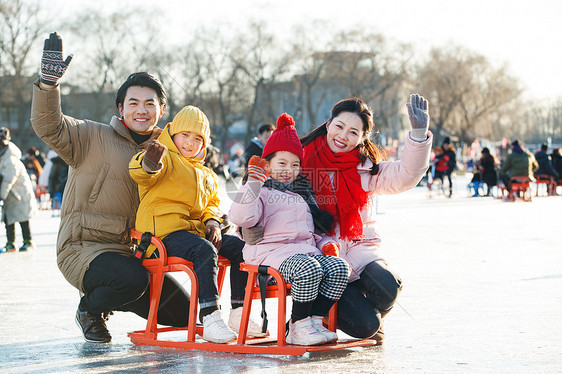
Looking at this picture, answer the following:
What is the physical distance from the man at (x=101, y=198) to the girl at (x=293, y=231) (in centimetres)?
68

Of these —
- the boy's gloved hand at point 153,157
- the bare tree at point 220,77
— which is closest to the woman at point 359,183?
the boy's gloved hand at point 153,157

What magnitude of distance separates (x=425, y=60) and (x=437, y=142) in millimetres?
6070

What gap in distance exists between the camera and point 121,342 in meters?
3.97

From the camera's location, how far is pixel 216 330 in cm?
359

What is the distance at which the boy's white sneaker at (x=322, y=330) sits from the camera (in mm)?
3537

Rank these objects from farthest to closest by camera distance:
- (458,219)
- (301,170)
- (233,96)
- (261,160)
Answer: (233,96) → (458,219) → (301,170) → (261,160)

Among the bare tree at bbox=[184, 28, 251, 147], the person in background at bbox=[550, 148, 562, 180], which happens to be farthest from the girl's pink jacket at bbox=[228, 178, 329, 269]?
the bare tree at bbox=[184, 28, 251, 147]

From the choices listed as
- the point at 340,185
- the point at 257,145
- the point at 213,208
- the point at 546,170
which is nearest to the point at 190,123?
the point at 213,208

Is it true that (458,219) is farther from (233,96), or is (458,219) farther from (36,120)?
(233,96)

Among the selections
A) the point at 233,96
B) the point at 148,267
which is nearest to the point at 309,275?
the point at 148,267

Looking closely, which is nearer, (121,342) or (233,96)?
(121,342)

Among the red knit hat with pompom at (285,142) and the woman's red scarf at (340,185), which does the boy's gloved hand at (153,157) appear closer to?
the red knit hat with pompom at (285,142)

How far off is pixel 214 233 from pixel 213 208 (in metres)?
0.23

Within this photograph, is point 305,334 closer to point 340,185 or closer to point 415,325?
point 340,185
